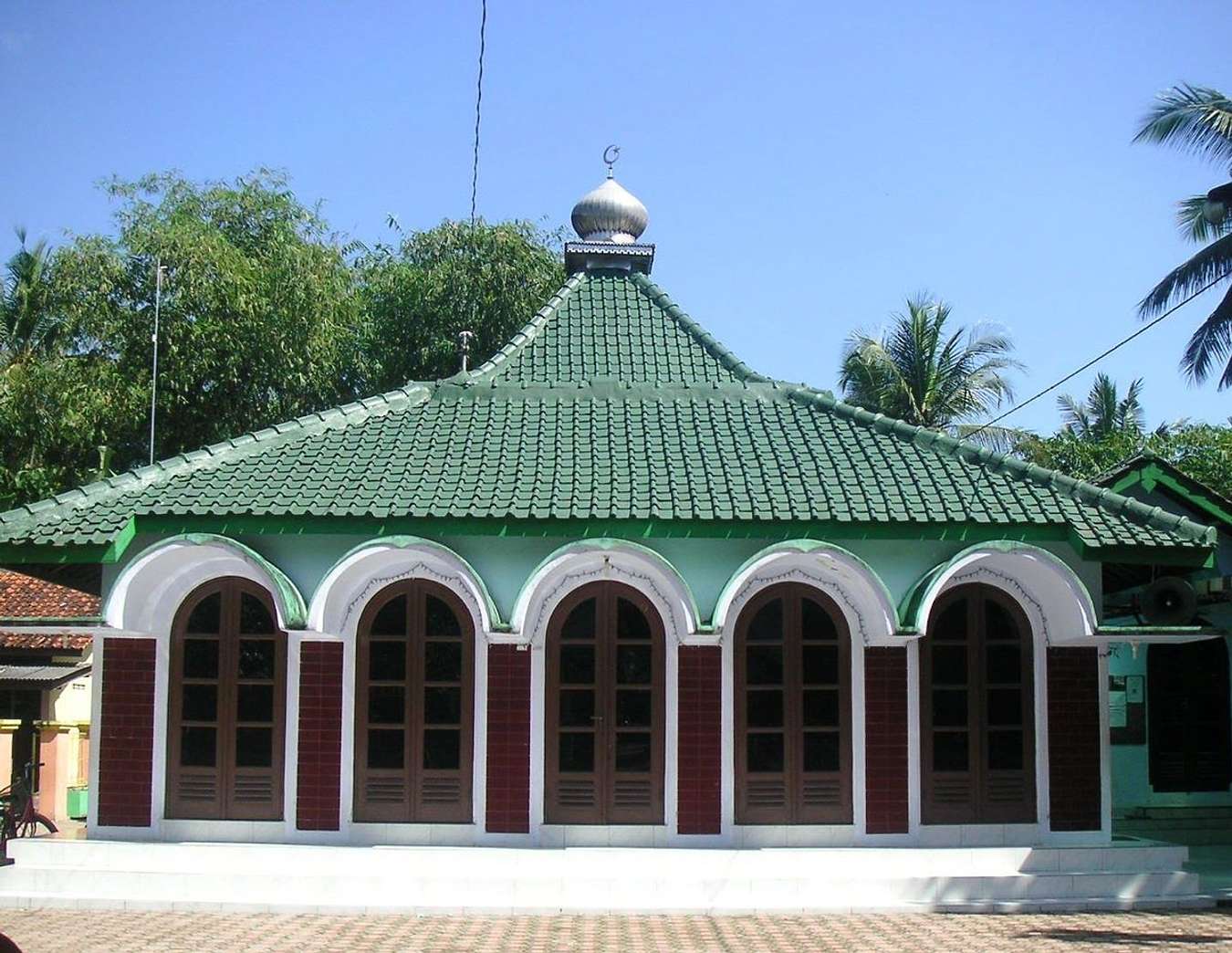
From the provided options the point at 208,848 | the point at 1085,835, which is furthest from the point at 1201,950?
the point at 208,848

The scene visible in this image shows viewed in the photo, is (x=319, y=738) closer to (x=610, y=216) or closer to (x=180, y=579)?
(x=180, y=579)

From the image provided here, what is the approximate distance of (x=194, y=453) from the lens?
13.3 metres

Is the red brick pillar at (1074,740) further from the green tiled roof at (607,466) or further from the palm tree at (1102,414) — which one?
the palm tree at (1102,414)

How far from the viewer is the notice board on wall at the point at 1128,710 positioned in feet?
54.2

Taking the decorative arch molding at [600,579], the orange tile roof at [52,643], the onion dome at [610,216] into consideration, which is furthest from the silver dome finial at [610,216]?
the orange tile roof at [52,643]

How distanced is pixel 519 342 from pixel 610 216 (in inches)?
98.2

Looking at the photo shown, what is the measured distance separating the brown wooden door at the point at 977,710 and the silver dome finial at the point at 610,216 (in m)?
6.61

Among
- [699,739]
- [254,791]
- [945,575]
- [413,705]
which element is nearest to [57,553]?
[254,791]

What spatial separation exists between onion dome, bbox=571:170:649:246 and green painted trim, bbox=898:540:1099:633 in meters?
6.59

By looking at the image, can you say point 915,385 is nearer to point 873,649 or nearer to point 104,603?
point 873,649

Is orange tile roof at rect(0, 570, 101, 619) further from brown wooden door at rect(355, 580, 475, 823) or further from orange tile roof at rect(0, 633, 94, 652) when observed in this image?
brown wooden door at rect(355, 580, 475, 823)

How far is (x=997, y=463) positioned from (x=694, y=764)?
404cm

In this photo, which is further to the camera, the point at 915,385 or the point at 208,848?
the point at 915,385

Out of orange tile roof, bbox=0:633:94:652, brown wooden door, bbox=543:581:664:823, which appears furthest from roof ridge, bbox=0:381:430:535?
orange tile roof, bbox=0:633:94:652
